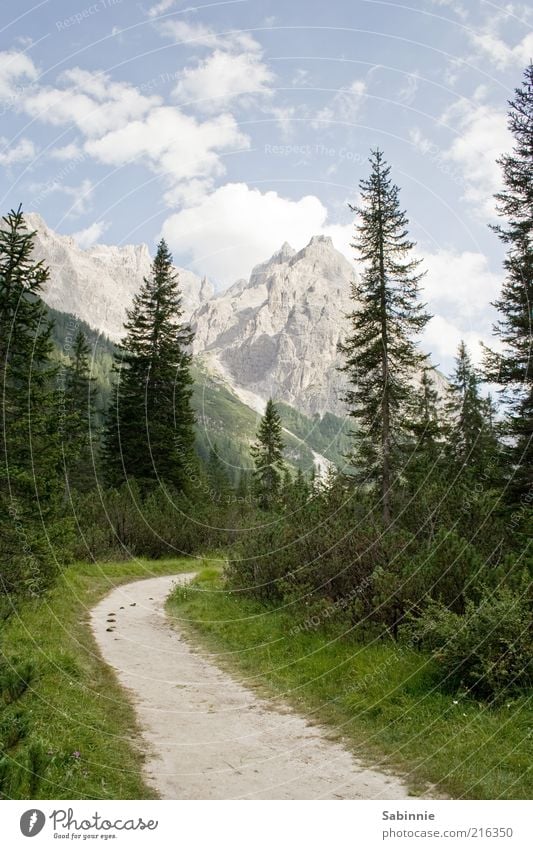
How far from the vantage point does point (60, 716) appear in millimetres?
6750

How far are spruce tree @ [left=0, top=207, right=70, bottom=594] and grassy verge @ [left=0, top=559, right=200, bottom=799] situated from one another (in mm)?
1094

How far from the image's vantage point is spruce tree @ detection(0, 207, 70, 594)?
11.8m

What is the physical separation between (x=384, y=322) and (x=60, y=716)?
1647cm

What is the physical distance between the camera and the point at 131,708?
7887 mm

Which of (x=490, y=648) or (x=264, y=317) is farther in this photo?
(x=264, y=317)

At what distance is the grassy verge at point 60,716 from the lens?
12.0 ft

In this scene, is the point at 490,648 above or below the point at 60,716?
above

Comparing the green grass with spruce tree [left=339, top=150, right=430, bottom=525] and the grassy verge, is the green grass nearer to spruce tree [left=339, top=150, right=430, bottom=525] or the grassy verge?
the grassy verge

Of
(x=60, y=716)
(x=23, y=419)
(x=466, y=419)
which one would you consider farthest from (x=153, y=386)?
(x=60, y=716)

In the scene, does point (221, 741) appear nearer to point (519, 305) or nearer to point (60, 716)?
point (60, 716)
